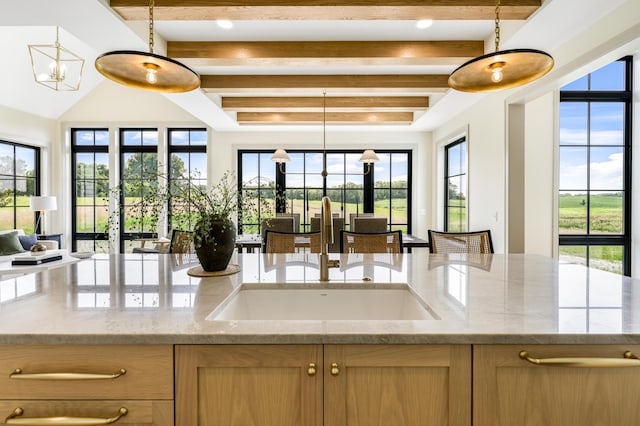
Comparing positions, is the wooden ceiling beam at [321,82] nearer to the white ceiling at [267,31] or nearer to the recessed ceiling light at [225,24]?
the white ceiling at [267,31]

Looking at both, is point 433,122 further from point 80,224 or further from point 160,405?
point 80,224

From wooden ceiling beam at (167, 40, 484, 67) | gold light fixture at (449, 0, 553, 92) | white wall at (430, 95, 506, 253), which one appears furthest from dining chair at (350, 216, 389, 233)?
gold light fixture at (449, 0, 553, 92)

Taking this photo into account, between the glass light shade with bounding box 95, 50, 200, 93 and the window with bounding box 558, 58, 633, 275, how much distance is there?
3.95 metres

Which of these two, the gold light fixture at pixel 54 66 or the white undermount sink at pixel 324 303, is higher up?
the gold light fixture at pixel 54 66

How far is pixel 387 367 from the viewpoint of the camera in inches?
31.5

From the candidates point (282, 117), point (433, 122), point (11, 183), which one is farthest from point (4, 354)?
point (11, 183)

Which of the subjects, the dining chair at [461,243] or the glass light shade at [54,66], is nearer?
the dining chair at [461,243]

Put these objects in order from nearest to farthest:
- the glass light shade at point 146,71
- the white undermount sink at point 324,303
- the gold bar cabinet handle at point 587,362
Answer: the gold bar cabinet handle at point 587,362, the white undermount sink at point 324,303, the glass light shade at point 146,71

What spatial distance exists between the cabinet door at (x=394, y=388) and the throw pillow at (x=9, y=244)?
5440mm

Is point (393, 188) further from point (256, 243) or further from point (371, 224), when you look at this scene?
point (256, 243)

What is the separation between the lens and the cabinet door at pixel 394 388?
→ 795 millimetres

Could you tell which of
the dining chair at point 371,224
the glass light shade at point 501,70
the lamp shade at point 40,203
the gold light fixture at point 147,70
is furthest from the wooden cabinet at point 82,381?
the lamp shade at point 40,203

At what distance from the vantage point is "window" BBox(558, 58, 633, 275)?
3.66m

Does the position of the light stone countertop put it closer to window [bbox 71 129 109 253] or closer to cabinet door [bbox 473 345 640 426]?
cabinet door [bbox 473 345 640 426]
